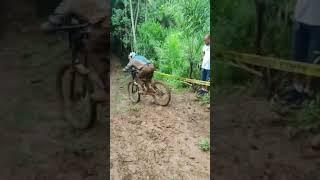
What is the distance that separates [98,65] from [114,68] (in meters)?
0.07

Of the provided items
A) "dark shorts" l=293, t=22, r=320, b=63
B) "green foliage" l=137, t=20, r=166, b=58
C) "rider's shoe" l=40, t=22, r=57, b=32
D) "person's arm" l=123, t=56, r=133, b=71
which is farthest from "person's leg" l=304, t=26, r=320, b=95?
"rider's shoe" l=40, t=22, r=57, b=32

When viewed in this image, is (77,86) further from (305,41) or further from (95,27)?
(305,41)

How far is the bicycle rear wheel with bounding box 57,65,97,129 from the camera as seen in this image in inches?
93.0

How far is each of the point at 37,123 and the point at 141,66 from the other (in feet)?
1.70

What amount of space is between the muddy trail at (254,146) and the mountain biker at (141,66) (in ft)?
1.06

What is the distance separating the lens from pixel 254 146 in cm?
237

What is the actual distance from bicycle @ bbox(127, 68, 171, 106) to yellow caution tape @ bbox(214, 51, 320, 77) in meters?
0.28

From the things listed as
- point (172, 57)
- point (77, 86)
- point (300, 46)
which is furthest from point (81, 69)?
point (300, 46)

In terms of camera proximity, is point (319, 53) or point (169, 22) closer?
point (319, 53)

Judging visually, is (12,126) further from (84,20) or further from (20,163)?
(84,20)

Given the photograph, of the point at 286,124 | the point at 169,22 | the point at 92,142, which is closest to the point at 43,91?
the point at 92,142

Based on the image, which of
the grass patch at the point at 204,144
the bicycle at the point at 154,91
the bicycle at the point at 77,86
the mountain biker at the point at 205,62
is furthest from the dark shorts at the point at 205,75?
the bicycle at the point at 77,86

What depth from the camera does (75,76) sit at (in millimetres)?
2348

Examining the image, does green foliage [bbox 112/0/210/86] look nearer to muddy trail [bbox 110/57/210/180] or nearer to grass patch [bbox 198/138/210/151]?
muddy trail [bbox 110/57/210/180]
